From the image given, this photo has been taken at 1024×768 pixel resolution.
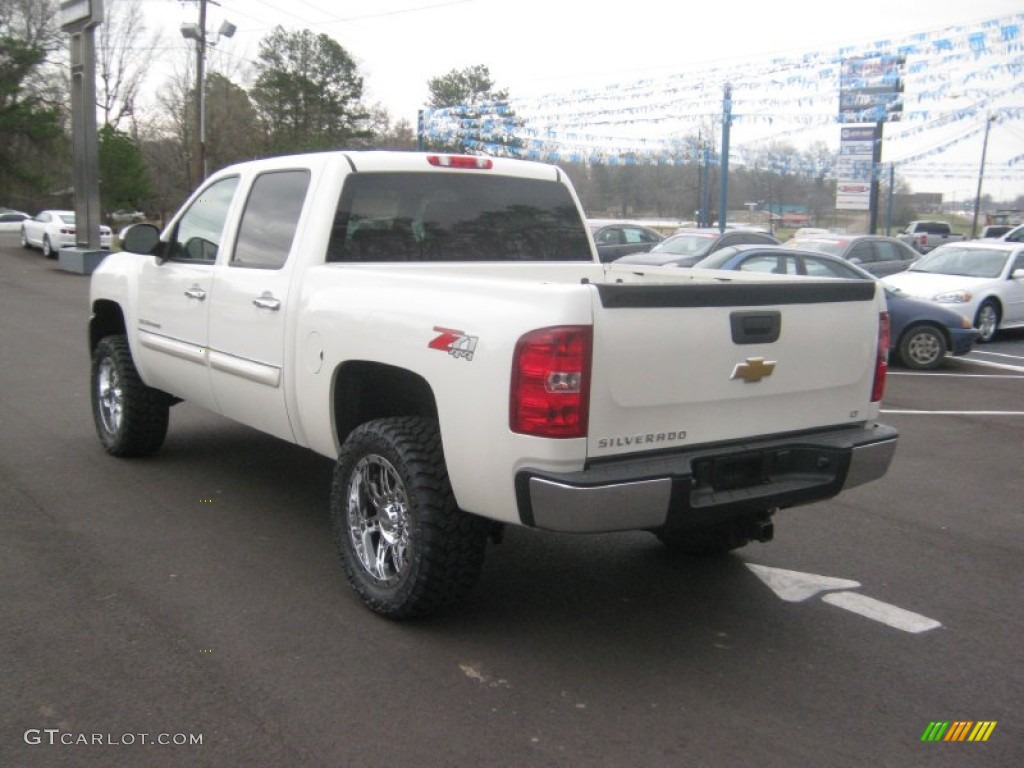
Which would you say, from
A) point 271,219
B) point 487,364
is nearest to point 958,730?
point 487,364

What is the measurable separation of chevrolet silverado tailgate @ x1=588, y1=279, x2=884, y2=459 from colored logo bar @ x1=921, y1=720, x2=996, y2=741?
1.23 meters

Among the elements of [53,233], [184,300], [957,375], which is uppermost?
[53,233]

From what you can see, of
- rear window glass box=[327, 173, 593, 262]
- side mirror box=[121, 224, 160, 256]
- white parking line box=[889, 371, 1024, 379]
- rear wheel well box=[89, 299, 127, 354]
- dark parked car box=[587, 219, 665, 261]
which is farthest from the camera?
dark parked car box=[587, 219, 665, 261]

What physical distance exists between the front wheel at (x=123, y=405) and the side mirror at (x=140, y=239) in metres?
0.89

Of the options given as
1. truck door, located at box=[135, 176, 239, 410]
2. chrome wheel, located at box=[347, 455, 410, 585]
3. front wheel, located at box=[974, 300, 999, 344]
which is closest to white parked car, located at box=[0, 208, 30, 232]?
front wheel, located at box=[974, 300, 999, 344]

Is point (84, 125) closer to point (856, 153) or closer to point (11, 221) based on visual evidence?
point (856, 153)

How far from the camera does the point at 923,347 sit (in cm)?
1244

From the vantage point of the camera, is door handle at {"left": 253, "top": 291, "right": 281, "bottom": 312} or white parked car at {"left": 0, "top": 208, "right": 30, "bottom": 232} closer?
door handle at {"left": 253, "top": 291, "right": 281, "bottom": 312}

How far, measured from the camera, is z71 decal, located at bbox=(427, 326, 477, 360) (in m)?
3.57

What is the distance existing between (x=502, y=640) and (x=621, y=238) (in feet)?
67.1

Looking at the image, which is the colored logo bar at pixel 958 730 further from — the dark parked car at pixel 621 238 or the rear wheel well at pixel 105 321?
the dark parked car at pixel 621 238

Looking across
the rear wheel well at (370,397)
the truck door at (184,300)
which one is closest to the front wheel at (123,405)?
the truck door at (184,300)

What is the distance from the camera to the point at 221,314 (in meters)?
5.26

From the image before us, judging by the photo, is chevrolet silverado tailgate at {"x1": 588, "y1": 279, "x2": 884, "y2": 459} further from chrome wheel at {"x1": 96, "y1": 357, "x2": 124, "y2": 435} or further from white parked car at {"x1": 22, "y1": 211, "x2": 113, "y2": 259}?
white parked car at {"x1": 22, "y1": 211, "x2": 113, "y2": 259}
